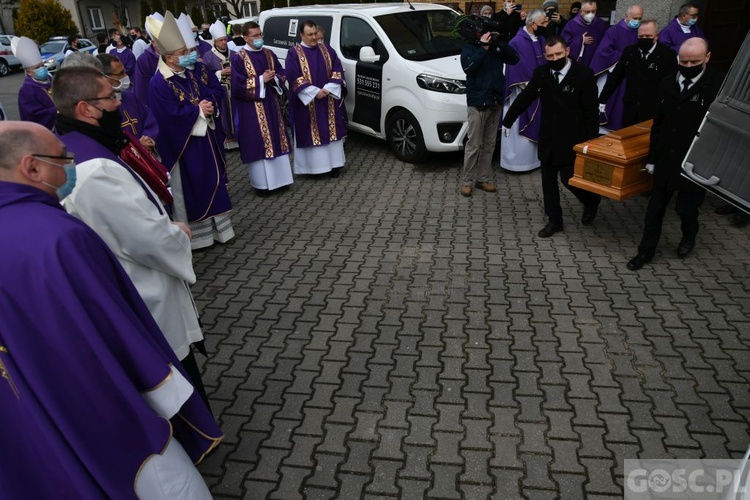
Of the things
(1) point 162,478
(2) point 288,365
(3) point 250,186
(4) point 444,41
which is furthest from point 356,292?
(4) point 444,41

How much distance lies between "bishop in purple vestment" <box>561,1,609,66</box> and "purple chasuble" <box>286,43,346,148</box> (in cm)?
355

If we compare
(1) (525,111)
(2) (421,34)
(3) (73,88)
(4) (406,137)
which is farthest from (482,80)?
(3) (73,88)

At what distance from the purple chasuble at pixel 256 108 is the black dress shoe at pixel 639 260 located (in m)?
4.40

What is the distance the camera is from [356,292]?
4.85 meters

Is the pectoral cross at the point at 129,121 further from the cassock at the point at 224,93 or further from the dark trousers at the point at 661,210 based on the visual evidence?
the dark trousers at the point at 661,210

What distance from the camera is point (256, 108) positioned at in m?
7.00

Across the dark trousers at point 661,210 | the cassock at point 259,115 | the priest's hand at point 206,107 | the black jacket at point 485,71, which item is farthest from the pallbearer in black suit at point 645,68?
the priest's hand at point 206,107

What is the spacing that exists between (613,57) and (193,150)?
18.7 ft

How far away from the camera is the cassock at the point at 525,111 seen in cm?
726

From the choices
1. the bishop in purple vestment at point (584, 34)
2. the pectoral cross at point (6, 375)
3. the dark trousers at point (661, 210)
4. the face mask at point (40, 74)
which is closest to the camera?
the pectoral cross at point (6, 375)

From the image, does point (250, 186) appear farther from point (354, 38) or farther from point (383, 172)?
point (354, 38)

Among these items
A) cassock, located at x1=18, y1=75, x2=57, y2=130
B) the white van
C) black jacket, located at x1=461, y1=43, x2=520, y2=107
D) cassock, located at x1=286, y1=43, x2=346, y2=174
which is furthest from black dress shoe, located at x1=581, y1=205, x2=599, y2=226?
cassock, located at x1=18, y1=75, x2=57, y2=130

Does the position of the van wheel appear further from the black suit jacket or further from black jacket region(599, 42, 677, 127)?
the black suit jacket

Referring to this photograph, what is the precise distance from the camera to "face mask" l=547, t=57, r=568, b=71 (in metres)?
5.25
